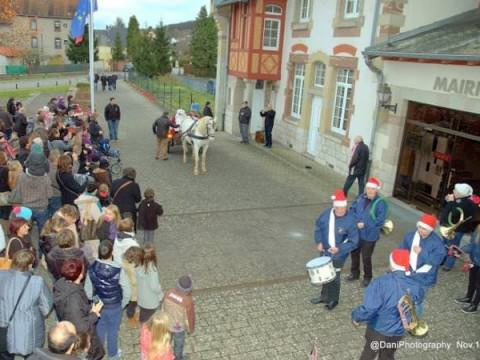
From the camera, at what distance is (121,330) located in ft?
19.1

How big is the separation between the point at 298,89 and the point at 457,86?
28.6 feet

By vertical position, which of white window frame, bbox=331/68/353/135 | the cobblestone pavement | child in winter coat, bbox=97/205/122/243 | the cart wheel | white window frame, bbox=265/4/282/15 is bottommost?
the cobblestone pavement

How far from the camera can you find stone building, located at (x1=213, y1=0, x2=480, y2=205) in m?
10.8

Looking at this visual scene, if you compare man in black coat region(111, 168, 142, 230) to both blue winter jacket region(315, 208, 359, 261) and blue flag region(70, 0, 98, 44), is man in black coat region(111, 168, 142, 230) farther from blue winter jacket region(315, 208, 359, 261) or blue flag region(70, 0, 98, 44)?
blue flag region(70, 0, 98, 44)

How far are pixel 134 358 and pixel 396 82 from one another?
9363 mm

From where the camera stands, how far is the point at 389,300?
4.39 meters

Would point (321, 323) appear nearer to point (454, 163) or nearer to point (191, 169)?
point (454, 163)

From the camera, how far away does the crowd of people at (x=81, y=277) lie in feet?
13.7

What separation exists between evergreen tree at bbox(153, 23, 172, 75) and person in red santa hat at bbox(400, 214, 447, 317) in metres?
46.2

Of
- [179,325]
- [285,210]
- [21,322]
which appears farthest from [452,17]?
[21,322]

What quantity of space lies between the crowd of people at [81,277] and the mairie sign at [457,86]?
6799 mm

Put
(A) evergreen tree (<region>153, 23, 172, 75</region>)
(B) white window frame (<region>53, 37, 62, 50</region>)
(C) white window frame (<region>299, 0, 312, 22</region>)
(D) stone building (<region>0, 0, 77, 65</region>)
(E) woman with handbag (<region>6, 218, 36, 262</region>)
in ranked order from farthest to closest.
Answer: (B) white window frame (<region>53, 37, 62, 50</region>)
(D) stone building (<region>0, 0, 77, 65</region>)
(A) evergreen tree (<region>153, 23, 172, 75</region>)
(C) white window frame (<region>299, 0, 312, 22</region>)
(E) woman with handbag (<region>6, 218, 36, 262</region>)

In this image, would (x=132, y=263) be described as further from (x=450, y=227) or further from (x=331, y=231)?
(x=450, y=227)

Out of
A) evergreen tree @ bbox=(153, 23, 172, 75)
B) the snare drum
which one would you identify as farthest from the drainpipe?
evergreen tree @ bbox=(153, 23, 172, 75)
